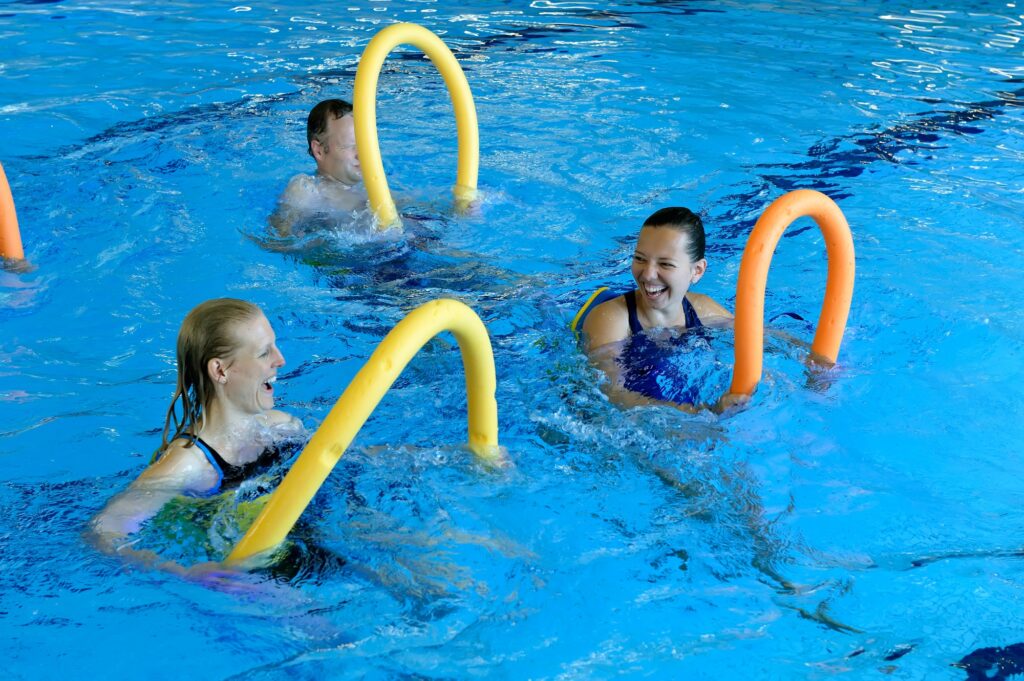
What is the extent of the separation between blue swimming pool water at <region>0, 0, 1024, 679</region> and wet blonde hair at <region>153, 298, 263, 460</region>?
1.40 feet

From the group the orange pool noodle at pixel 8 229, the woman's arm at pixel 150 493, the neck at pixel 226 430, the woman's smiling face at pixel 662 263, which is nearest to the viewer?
the woman's arm at pixel 150 493

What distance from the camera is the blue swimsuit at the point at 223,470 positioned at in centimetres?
372

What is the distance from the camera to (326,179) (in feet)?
23.2

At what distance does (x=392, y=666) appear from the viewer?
3469 millimetres

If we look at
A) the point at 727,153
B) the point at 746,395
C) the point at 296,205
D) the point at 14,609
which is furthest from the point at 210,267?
the point at 727,153

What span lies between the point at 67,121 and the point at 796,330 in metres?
7.08

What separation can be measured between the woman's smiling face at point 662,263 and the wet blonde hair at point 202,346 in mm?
2025

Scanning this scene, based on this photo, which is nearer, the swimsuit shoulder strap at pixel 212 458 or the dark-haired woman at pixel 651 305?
the swimsuit shoulder strap at pixel 212 458

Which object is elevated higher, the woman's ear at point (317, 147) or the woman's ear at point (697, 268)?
the woman's ear at point (317, 147)

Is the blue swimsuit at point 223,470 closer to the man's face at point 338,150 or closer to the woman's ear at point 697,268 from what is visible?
the woman's ear at point 697,268

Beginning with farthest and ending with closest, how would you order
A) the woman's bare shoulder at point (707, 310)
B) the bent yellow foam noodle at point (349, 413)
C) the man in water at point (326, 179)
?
1. the man in water at point (326, 179)
2. the woman's bare shoulder at point (707, 310)
3. the bent yellow foam noodle at point (349, 413)

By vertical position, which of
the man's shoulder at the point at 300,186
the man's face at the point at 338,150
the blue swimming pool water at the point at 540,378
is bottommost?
the blue swimming pool water at the point at 540,378

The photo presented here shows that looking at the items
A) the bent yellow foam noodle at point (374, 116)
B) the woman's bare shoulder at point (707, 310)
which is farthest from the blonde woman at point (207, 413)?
the bent yellow foam noodle at point (374, 116)

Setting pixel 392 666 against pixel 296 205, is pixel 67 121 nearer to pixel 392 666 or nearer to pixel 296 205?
pixel 296 205
